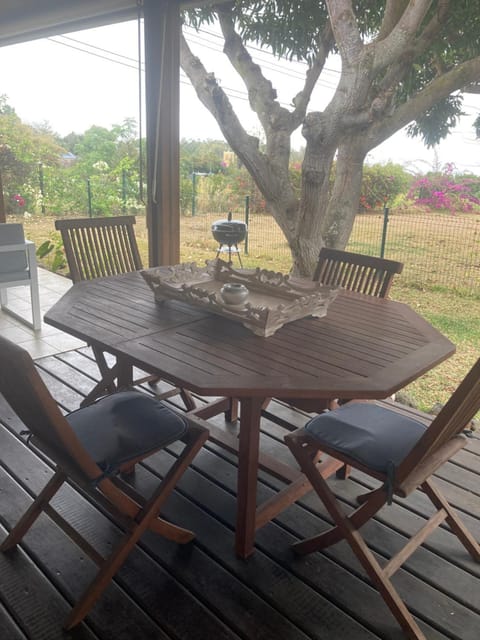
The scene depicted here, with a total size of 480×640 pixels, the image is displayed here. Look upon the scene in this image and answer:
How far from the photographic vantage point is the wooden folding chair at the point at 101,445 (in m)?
1.31

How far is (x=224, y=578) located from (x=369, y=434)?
2.21 ft

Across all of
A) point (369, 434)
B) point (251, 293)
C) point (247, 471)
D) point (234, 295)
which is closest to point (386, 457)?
point (369, 434)

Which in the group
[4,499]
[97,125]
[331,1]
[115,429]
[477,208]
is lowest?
[4,499]

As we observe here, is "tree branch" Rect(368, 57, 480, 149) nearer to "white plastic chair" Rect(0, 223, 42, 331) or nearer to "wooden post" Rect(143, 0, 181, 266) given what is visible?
"wooden post" Rect(143, 0, 181, 266)

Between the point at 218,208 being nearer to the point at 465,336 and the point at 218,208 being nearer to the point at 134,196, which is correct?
the point at 134,196

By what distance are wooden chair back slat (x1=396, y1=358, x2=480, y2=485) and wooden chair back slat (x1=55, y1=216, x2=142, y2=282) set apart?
195 centimetres

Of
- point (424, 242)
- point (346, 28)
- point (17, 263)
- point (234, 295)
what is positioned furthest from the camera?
point (424, 242)

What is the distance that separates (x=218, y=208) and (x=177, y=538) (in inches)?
176

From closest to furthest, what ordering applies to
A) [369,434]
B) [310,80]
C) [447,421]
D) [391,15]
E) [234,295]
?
[447,421], [369,434], [234,295], [391,15], [310,80]

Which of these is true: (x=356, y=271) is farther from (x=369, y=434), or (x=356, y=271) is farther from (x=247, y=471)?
(x=247, y=471)

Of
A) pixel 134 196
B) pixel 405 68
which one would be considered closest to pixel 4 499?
pixel 405 68

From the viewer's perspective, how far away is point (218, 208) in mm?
5738

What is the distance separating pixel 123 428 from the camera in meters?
1.69

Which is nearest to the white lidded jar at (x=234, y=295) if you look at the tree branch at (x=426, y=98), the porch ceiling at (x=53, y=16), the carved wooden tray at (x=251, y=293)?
the carved wooden tray at (x=251, y=293)
